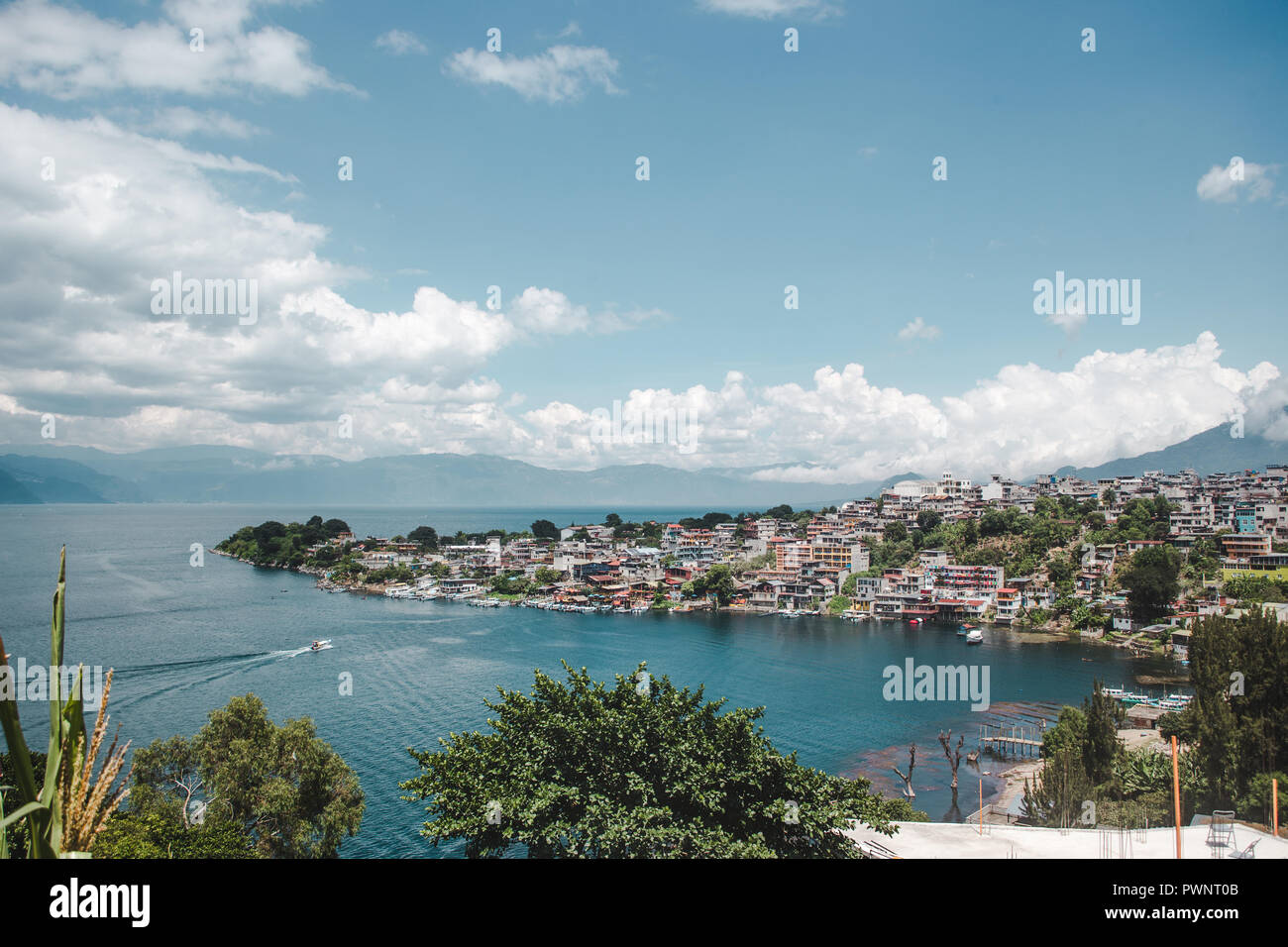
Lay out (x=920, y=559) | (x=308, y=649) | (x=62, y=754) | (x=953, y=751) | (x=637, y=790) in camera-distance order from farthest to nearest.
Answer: (x=920, y=559)
(x=308, y=649)
(x=953, y=751)
(x=637, y=790)
(x=62, y=754)

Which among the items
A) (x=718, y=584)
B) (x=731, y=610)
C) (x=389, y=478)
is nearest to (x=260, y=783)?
(x=731, y=610)

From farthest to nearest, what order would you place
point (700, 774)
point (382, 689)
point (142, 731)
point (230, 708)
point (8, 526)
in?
1. point (8, 526)
2. point (382, 689)
3. point (142, 731)
4. point (230, 708)
5. point (700, 774)

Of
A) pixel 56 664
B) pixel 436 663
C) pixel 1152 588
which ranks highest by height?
pixel 56 664

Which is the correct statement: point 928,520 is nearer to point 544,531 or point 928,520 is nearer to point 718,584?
point 718,584

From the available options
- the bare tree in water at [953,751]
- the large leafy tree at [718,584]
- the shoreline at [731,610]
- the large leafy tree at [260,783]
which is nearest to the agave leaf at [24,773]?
the large leafy tree at [260,783]
